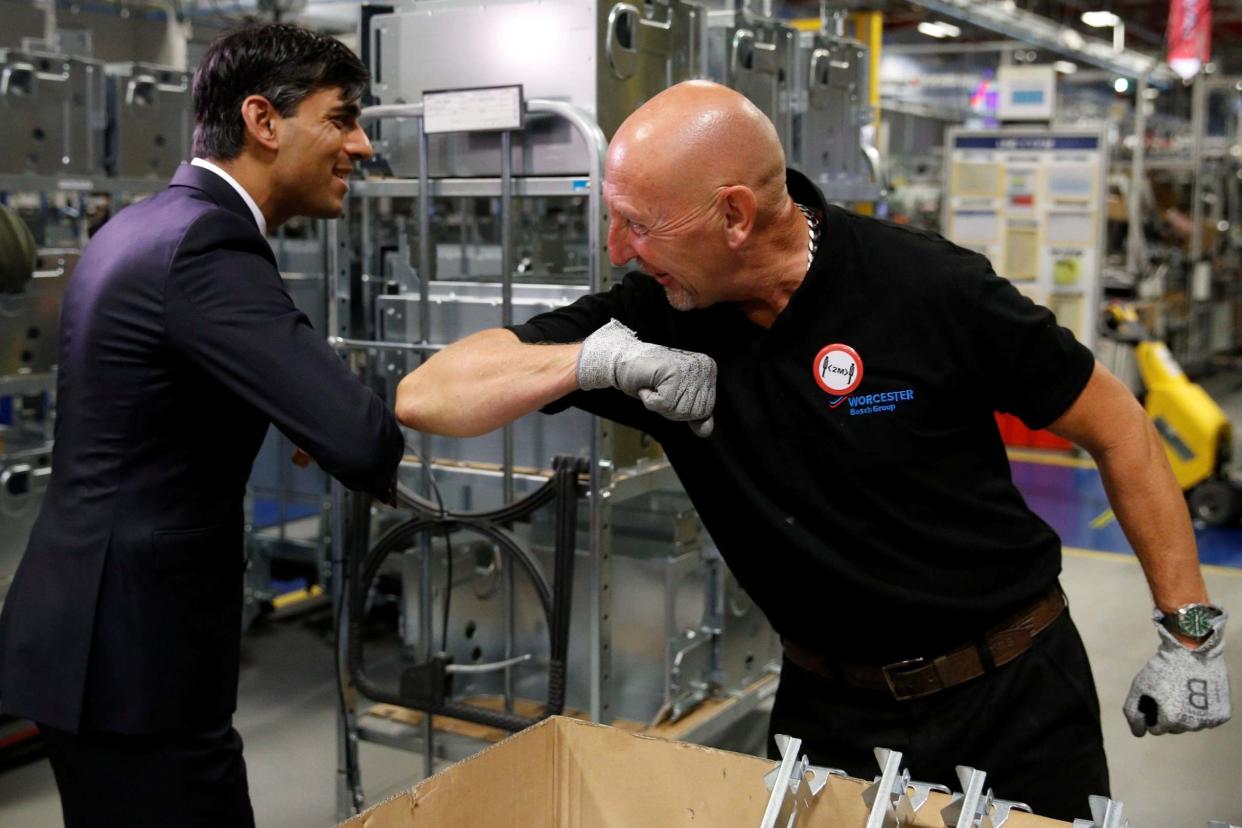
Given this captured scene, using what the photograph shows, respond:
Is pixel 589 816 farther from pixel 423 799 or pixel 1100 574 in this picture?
pixel 1100 574

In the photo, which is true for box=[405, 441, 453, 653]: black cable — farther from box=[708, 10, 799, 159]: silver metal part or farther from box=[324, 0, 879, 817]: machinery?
box=[708, 10, 799, 159]: silver metal part

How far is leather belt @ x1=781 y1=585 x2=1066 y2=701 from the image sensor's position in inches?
77.8

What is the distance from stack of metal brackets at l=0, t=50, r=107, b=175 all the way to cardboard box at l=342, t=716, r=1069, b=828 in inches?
141

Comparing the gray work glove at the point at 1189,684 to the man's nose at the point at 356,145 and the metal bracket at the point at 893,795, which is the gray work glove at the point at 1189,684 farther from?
the man's nose at the point at 356,145

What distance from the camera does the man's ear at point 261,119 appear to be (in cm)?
209

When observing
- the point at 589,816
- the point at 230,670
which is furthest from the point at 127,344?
the point at 589,816

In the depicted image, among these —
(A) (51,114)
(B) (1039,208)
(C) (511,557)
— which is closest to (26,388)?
(A) (51,114)

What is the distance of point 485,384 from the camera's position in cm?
191

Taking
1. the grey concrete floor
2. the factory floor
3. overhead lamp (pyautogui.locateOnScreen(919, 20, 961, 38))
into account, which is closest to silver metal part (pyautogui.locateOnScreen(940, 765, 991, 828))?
the factory floor

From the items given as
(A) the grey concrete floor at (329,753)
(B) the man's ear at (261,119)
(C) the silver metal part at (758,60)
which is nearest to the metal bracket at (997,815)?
(B) the man's ear at (261,119)

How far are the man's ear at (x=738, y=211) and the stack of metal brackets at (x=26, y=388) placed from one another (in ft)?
10.5

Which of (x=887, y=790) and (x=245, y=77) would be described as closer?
(x=887, y=790)

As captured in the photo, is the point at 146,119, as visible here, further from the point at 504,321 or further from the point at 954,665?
the point at 954,665

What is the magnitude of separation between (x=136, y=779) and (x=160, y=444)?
0.55 metres
